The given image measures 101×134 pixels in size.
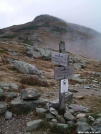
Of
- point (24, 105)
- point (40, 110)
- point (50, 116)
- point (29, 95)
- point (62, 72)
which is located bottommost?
point (50, 116)

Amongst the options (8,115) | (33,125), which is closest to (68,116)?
(33,125)

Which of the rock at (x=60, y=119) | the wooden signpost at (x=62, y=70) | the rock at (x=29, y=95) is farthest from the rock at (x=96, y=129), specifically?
the rock at (x=29, y=95)

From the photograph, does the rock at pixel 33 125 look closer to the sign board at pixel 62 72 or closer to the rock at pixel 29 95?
the rock at pixel 29 95

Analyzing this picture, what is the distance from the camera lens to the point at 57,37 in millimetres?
119688

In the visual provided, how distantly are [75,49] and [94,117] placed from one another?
296 ft

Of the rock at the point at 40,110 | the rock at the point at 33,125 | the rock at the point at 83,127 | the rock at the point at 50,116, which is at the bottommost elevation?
the rock at the point at 33,125

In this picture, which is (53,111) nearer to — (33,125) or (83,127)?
(33,125)

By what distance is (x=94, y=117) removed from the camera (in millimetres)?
8898

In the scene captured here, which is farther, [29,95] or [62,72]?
[29,95]

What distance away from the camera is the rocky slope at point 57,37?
3932 inches

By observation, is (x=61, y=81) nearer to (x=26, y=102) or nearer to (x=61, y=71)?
(x=61, y=71)

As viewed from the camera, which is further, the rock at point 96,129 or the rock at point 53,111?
the rock at point 53,111

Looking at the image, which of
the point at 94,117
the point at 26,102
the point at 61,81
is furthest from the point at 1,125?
the point at 94,117

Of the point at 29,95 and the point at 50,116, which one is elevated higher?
the point at 29,95
